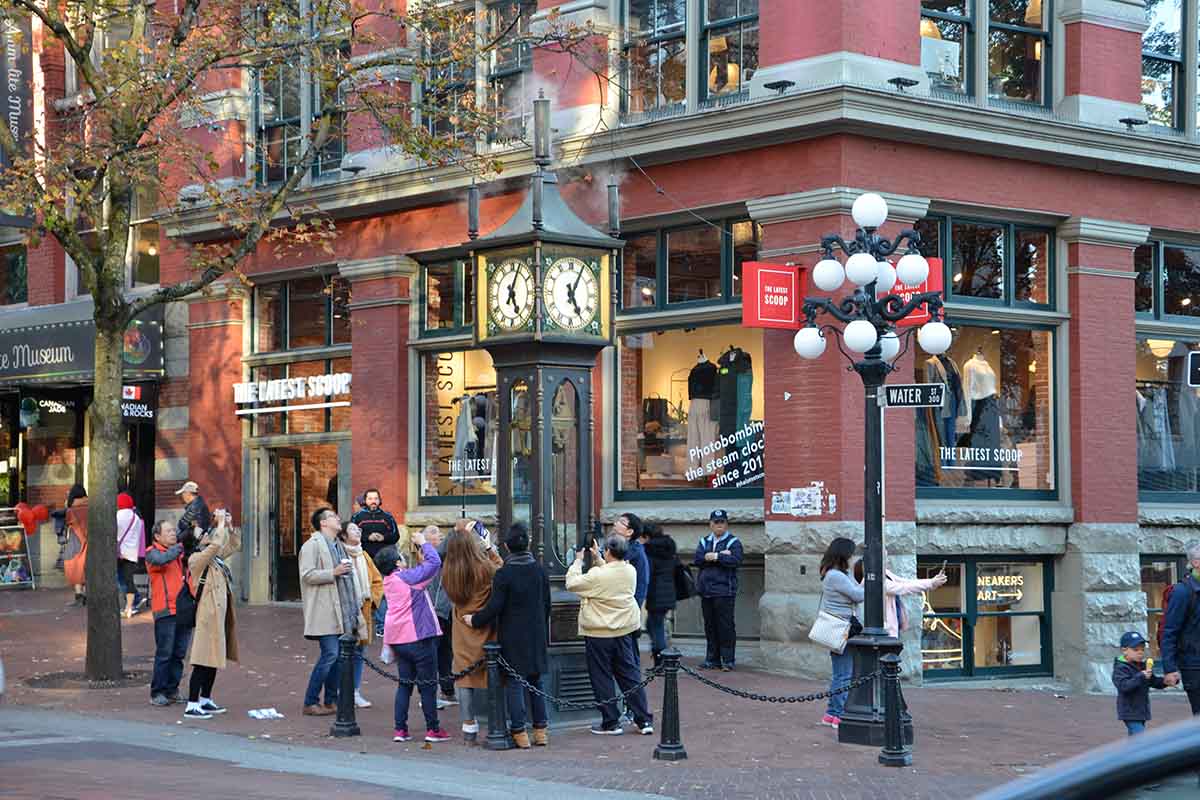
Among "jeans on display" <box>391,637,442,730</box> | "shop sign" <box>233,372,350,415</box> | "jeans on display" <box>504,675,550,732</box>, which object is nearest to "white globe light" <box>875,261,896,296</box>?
"jeans on display" <box>504,675,550,732</box>

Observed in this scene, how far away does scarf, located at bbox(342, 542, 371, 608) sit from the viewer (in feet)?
49.6

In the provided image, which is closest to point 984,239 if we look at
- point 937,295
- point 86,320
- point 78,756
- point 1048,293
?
point 1048,293

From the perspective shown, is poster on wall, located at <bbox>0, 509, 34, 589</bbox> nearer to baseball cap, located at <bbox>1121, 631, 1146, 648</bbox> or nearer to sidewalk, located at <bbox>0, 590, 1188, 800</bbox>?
sidewalk, located at <bbox>0, 590, 1188, 800</bbox>

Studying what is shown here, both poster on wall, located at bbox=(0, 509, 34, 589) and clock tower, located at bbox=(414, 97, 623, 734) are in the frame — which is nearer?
clock tower, located at bbox=(414, 97, 623, 734)

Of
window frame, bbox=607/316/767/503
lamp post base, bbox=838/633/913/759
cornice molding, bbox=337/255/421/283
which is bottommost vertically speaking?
lamp post base, bbox=838/633/913/759

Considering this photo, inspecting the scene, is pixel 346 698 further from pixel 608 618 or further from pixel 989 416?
pixel 989 416

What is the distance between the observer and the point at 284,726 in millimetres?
14938

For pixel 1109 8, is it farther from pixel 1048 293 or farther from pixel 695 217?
pixel 695 217

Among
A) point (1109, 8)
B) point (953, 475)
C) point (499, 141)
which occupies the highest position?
point (1109, 8)

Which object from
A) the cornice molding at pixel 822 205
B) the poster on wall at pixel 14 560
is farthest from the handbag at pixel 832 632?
the poster on wall at pixel 14 560

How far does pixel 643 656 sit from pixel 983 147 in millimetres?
7351

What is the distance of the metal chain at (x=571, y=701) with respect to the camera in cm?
1334

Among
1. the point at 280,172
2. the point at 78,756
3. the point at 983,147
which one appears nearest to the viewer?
the point at 78,756

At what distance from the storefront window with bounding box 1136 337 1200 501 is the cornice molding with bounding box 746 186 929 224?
4.32 metres
